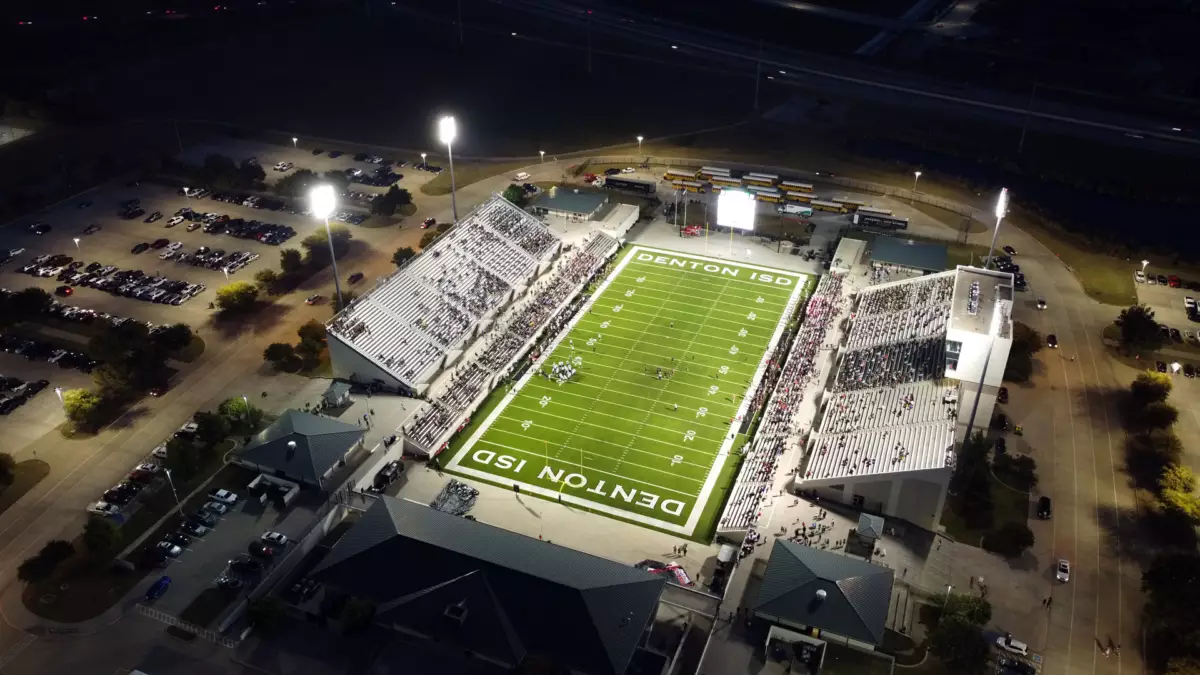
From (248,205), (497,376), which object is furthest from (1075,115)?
(248,205)

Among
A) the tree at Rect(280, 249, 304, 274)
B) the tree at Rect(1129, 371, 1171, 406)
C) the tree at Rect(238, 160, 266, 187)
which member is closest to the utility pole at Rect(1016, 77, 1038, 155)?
the tree at Rect(1129, 371, 1171, 406)

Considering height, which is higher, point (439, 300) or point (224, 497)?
point (439, 300)

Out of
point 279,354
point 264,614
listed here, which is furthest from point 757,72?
point 264,614

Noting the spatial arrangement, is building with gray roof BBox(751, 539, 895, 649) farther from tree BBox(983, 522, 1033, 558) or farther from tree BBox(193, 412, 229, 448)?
tree BBox(193, 412, 229, 448)

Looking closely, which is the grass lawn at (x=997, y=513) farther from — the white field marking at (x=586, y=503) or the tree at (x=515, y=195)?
the tree at (x=515, y=195)

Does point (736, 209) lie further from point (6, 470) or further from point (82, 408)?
point (6, 470)

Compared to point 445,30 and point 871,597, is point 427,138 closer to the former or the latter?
point 445,30
